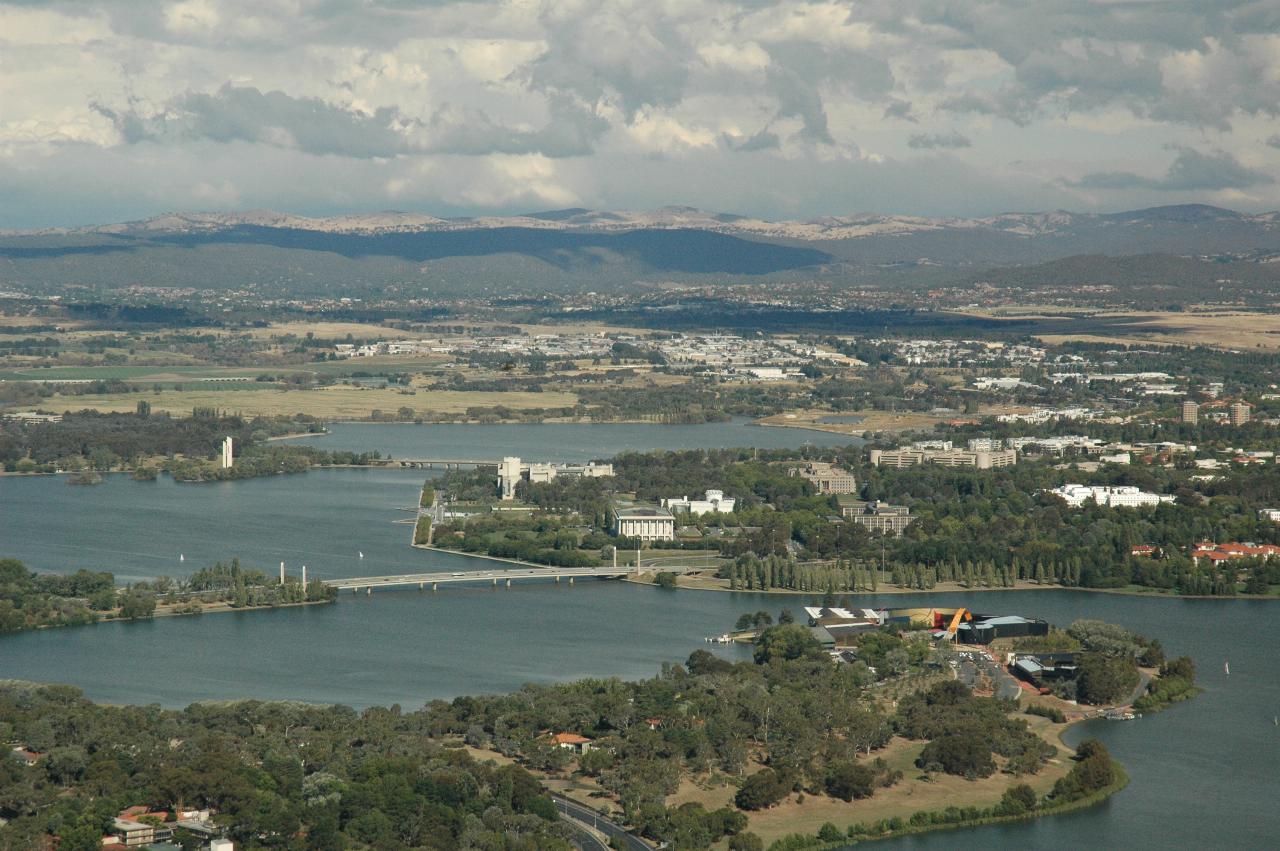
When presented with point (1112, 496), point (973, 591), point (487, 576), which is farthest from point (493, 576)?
point (1112, 496)

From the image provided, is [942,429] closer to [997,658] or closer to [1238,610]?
[1238,610]

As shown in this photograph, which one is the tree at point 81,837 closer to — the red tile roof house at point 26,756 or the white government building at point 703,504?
the red tile roof house at point 26,756

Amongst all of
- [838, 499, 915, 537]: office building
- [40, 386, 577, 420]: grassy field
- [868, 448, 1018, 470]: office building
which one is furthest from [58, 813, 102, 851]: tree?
[40, 386, 577, 420]: grassy field

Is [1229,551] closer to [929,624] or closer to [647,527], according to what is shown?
[929,624]

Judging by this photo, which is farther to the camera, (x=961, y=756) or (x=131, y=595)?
(x=131, y=595)

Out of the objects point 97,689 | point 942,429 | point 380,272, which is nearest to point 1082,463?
point 942,429
